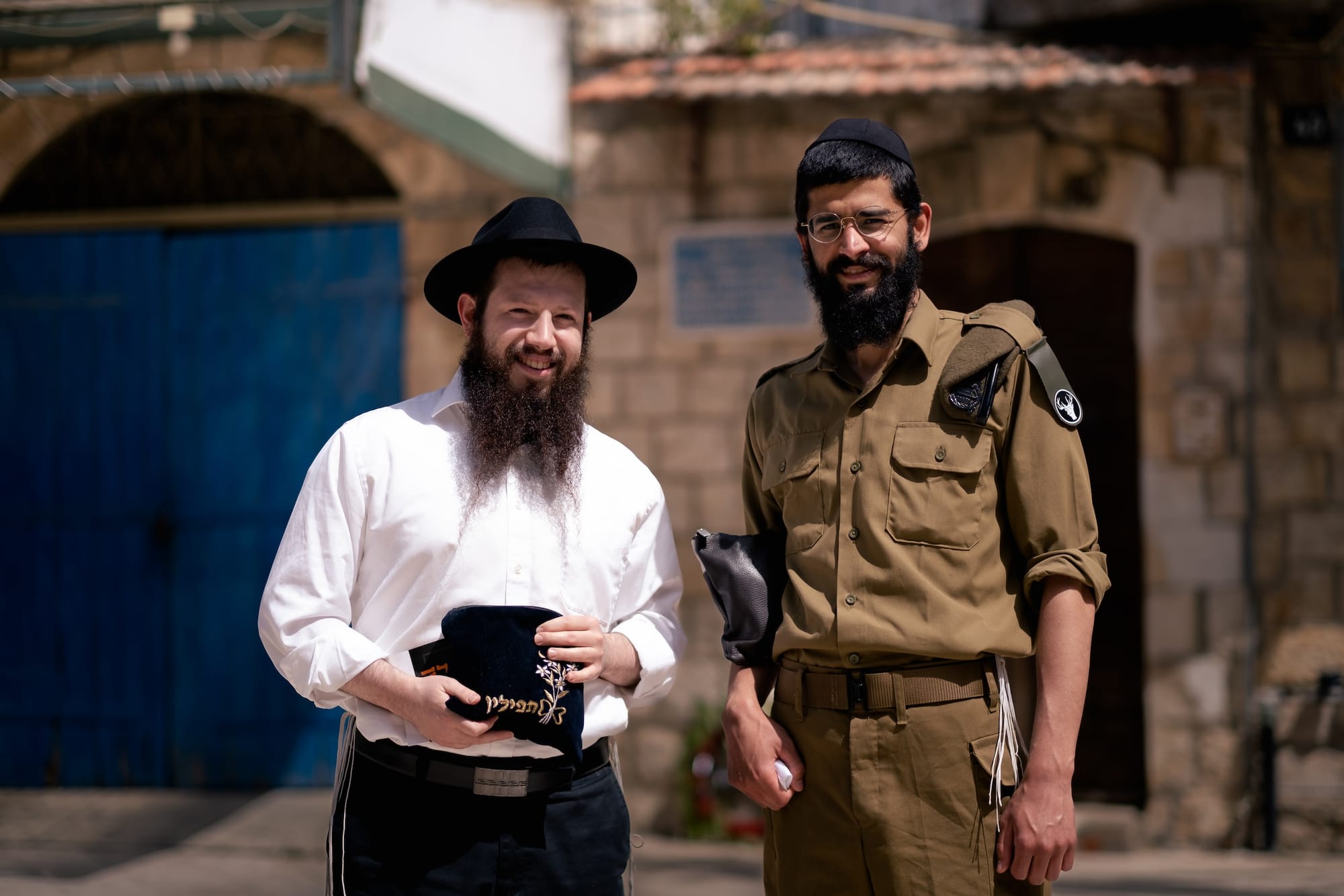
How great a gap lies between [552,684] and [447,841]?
0.36 metres

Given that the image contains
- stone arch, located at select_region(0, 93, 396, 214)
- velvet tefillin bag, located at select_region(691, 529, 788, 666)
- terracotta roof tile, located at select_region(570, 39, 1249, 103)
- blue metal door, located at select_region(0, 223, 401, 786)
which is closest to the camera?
velvet tefillin bag, located at select_region(691, 529, 788, 666)

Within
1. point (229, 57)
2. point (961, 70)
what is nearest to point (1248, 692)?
point (961, 70)

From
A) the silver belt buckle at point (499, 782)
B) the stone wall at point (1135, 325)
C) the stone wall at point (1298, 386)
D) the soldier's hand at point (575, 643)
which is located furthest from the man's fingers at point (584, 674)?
the stone wall at point (1298, 386)

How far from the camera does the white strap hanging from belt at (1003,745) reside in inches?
89.7

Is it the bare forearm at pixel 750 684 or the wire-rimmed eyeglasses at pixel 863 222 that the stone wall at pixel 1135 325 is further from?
the wire-rimmed eyeglasses at pixel 863 222

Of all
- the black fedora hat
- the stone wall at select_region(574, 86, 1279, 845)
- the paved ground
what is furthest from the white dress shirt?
the stone wall at select_region(574, 86, 1279, 845)

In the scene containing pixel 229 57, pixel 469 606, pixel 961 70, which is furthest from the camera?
pixel 229 57

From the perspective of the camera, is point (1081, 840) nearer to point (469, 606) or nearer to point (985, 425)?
point (985, 425)

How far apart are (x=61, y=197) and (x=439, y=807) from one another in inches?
226

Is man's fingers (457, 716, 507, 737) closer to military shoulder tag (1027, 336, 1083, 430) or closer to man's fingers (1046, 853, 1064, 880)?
man's fingers (1046, 853, 1064, 880)

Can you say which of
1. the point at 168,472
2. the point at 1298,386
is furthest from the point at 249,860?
the point at 1298,386

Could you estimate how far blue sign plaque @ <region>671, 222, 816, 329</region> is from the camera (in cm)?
623

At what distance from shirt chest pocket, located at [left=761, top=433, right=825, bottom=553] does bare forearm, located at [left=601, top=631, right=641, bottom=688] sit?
1.23 feet

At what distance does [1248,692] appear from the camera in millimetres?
5918
